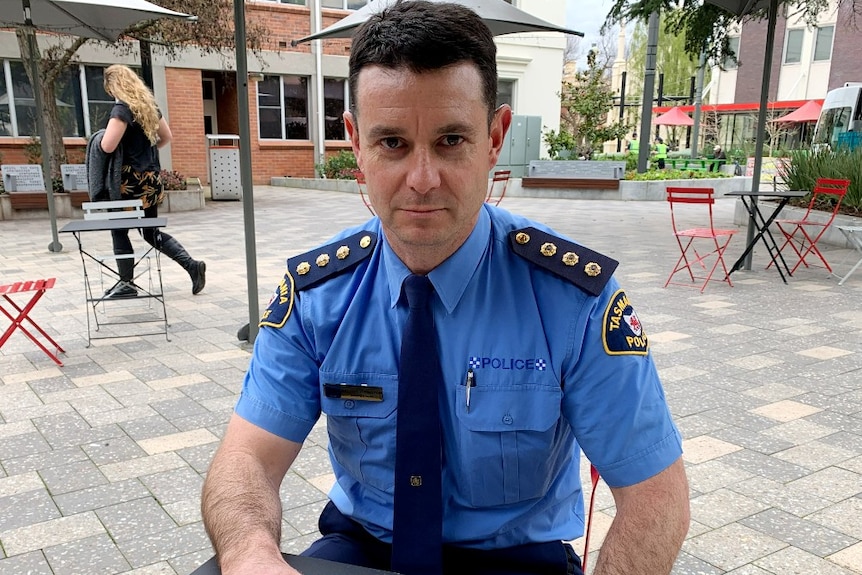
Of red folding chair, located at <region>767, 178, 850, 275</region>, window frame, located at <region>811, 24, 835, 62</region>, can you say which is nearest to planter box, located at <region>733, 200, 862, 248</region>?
red folding chair, located at <region>767, 178, 850, 275</region>

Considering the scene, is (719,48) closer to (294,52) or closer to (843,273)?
(843,273)

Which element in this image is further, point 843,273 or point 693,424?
point 843,273

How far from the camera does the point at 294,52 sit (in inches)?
770

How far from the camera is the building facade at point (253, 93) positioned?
16.6 meters

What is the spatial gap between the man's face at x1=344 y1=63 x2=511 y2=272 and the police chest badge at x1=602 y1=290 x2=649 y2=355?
34cm

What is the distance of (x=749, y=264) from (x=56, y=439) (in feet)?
23.2

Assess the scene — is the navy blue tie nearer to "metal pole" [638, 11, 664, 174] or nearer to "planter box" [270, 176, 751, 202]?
"planter box" [270, 176, 751, 202]

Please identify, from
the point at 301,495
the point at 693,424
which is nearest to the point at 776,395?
the point at 693,424

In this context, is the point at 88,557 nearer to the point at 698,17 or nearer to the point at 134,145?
the point at 134,145

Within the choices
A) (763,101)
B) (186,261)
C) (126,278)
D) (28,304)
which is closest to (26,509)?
(28,304)

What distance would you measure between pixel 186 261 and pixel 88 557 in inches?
171

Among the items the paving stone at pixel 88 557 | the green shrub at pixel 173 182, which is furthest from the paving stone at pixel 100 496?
the green shrub at pixel 173 182

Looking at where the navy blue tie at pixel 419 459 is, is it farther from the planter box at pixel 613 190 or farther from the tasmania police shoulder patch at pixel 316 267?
the planter box at pixel 613 190

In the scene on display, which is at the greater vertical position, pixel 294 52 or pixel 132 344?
pixel 294 52
